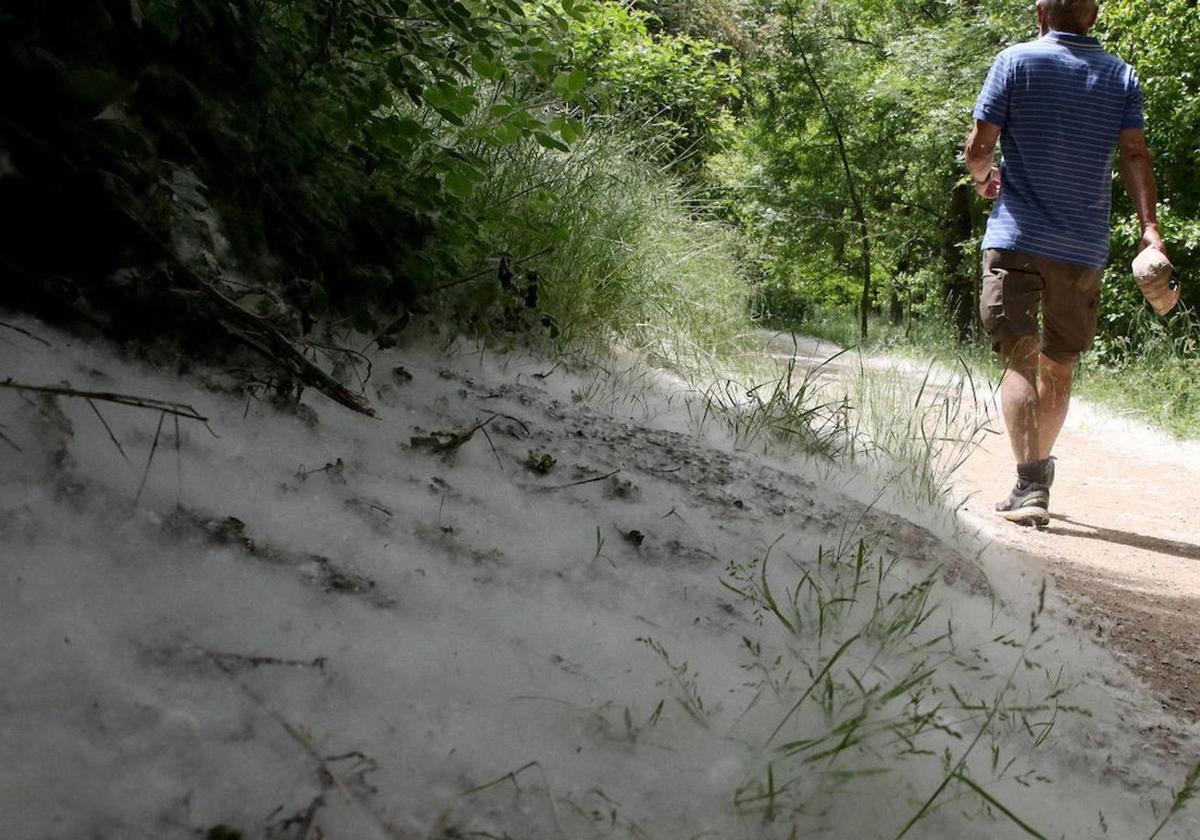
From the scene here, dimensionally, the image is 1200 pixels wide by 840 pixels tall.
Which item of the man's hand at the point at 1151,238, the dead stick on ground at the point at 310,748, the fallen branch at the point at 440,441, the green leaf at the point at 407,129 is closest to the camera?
the dead stick on ground at the point at 310,748

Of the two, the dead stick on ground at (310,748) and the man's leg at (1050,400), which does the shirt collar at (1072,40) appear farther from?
the dead stick on ground at (310,748)

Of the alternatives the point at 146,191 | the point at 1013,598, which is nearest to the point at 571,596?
Result: the point at 146,191

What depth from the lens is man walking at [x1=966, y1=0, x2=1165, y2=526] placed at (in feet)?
12.1

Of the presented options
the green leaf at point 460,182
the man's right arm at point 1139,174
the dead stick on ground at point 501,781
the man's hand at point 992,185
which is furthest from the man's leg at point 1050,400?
the dead stick on ground at point 501,781

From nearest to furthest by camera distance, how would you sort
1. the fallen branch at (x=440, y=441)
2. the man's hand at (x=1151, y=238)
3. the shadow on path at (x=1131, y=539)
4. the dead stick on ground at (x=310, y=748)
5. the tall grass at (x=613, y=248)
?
1. the dead stick on ground at (x=310, y=748)
2. the fallen branch at (x=440, y=441)
3. the shadow on path at (x=1131, y=539)
4. the man's hand at (x=1151, y=238)
5. the tall grass at (x=613, y=248)

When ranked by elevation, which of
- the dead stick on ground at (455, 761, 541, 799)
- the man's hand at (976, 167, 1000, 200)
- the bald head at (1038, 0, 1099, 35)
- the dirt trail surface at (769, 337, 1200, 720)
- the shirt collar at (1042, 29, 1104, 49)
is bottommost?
the dirt trail surface at (769, 337, 1200, 720)

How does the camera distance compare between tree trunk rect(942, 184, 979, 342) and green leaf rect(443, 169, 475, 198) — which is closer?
green leaf rect(443, 169, 475, 198)

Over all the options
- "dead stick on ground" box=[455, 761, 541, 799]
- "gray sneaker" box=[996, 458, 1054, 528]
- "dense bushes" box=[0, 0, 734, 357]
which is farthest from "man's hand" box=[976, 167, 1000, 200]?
"dead stick on ground" box=[455, 761, 541, 799]

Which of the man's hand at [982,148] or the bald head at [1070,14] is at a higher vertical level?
the bald head at [1070,14]

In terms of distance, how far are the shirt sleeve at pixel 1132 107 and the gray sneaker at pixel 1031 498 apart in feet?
4.40

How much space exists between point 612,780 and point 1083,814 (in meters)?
0.73

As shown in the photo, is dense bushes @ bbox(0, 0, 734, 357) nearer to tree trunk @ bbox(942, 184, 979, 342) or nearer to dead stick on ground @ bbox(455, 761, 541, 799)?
dead stick on ground @ bbox(455, 761, 541, 799)

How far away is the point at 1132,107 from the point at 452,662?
3.65m

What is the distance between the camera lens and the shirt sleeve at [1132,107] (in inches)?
146
